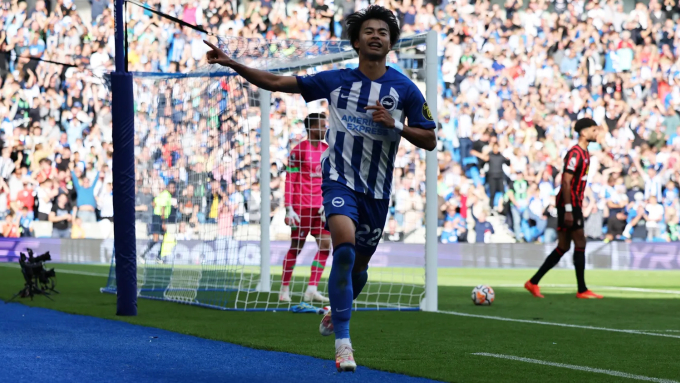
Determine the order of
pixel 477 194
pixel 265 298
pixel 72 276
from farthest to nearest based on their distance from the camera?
pixel 477 194 < pixel 72 276 < pixel 265 298

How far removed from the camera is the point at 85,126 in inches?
866

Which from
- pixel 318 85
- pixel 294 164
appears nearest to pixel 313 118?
pixel 294 164

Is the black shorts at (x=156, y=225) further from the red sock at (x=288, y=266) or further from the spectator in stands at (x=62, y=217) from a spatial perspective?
the spectator in stands at (x=62, y=217)

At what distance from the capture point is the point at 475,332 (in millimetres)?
7715

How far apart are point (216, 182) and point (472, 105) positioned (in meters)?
11.8

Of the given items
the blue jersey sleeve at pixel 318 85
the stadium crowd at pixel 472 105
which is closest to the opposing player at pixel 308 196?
the blue jersey sleeve at pixel 318 85

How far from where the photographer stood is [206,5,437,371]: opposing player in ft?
17.0

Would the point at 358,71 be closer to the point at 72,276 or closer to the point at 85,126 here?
the point at 72,276

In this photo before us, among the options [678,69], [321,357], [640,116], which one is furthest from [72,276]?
[678,69]

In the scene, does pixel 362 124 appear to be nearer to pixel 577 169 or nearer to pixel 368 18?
pixel 368 18

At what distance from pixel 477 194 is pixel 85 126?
9.22m

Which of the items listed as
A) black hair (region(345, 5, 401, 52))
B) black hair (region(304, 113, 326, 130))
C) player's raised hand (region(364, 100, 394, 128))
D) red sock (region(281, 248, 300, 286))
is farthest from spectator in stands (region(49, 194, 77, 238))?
player's raised hand (region(364, 100, 394, 128))

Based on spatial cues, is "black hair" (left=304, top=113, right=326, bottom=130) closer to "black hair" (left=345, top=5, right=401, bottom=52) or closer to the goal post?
the goal post

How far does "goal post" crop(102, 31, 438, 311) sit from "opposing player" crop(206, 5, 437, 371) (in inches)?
150
